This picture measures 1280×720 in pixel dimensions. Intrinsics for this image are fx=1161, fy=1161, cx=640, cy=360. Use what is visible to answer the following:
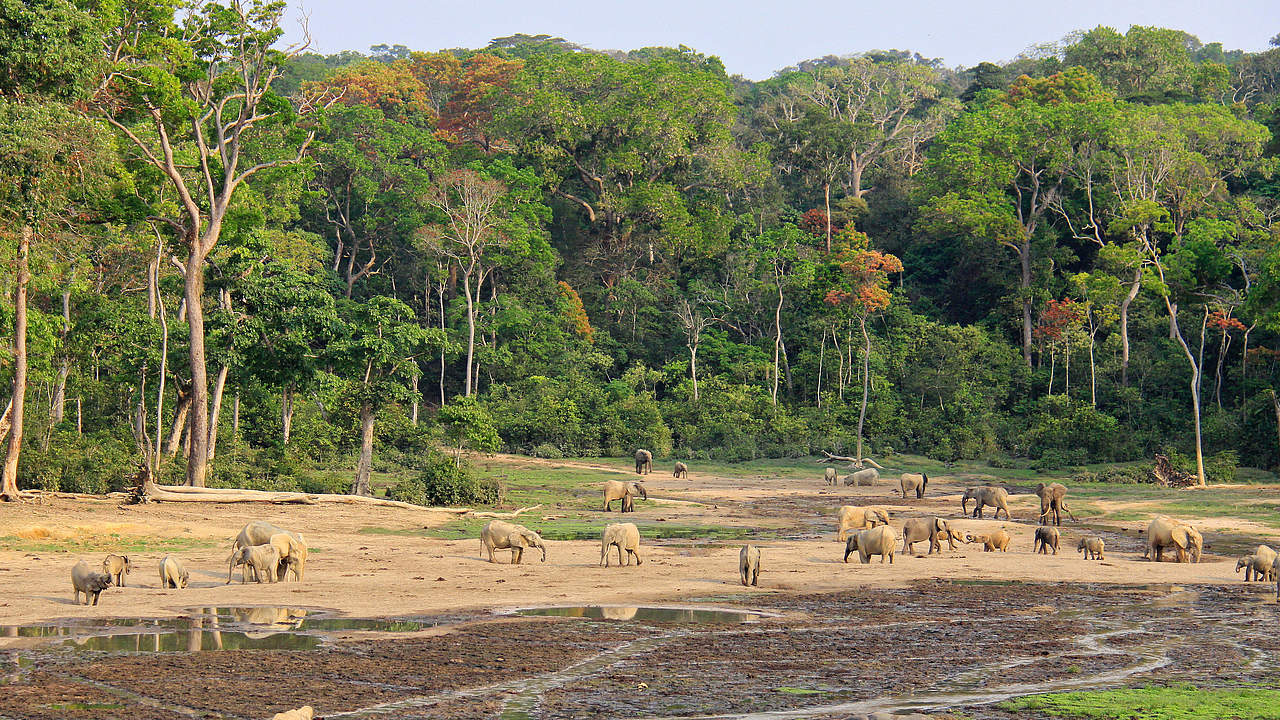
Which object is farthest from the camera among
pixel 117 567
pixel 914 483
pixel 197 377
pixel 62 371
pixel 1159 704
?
pixel 914 483

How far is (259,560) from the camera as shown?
17.1 m

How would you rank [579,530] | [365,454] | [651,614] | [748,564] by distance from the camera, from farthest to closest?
[365,454]
[579,530]
[748,564]
[651,614]

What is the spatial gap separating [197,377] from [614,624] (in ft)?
66.2

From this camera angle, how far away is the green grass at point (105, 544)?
2044cm

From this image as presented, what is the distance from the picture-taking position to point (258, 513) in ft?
85.1

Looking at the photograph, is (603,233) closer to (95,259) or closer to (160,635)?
(95,259)

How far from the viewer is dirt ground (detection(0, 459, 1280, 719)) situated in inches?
417

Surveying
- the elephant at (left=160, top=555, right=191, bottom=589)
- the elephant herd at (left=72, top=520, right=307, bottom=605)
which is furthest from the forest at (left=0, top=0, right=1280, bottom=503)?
the elephant at (left=160, top=555, right=191, bottom=589)

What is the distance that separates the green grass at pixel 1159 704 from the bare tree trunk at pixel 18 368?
23.3 meters

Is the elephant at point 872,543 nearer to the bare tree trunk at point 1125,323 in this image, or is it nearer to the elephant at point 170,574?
the elephant at point 170,574

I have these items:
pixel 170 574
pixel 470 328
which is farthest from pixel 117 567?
pixel 470 328

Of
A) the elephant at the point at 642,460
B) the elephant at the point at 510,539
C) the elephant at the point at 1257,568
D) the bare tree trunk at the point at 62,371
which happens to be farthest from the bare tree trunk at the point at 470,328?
the elephant at the point at 1257,568

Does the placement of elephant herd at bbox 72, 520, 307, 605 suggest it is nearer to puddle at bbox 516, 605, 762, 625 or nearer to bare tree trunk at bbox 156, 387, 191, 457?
puddle at bbox 516, 605, 762, 625

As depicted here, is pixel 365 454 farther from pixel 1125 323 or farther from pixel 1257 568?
pixel 1125 323
